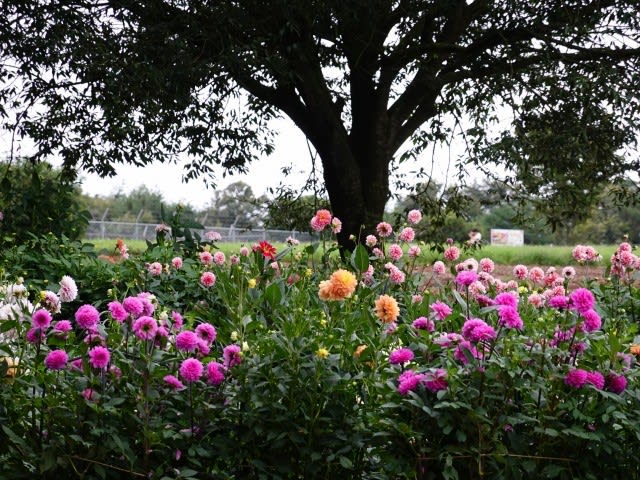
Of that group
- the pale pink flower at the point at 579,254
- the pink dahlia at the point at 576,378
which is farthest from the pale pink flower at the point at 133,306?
the pale pink flower at the point at 579,254

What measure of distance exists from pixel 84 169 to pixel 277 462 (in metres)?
5.59

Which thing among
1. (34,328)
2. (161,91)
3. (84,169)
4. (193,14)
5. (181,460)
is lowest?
(181,460)

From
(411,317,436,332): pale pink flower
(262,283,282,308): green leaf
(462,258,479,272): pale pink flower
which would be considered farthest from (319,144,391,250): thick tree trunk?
(411,317,436,332): pale pink flower

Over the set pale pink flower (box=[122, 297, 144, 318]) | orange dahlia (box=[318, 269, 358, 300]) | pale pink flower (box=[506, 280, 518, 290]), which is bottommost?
pale pink flower (box=[506, 280, 518, 290])

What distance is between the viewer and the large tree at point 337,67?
5.59 m

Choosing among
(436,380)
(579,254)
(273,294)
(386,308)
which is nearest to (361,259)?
(273,294)

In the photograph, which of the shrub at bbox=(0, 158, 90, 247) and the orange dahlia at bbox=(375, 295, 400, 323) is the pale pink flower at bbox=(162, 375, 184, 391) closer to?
the orange dahlia at bbox=(375, 295, 400, 323)

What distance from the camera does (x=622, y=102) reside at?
235 inches

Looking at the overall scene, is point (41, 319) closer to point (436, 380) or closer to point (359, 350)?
point (359, 350)

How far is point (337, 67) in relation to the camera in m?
8.52

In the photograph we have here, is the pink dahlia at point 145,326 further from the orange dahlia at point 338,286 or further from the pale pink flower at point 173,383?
the orange dahlia at point 338,286

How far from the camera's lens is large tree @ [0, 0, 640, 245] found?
220 inches

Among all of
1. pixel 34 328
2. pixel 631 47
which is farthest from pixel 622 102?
pixel 34 328

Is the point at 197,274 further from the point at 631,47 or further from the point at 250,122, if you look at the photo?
the point at 631,47
